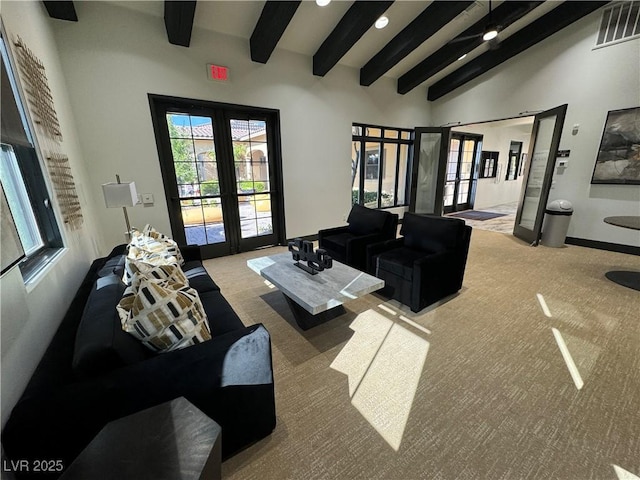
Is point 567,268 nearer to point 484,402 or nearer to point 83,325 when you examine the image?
point 484,402

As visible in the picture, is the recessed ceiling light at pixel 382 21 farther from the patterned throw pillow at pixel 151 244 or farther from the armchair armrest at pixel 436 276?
the patterned throw pillow at pixel 151 244

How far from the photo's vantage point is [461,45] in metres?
4.51

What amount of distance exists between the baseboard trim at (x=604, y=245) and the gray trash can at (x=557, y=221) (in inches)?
7.4

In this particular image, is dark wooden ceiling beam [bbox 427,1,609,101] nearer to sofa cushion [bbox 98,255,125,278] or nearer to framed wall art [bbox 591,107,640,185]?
framed wall art [bbox 591,107,640,185]

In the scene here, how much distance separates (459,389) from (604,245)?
178 inches

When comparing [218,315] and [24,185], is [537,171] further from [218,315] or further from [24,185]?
[24,185]

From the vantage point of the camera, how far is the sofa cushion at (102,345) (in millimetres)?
1000

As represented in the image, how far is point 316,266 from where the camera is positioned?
2428mm

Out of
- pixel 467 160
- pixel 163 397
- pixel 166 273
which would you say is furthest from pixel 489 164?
pixel 163 397

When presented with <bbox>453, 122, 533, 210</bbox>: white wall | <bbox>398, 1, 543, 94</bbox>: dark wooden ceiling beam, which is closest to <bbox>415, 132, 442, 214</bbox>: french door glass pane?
<bbox>398, 1, 543, 94</bbox>: dark wooden ceiling beam

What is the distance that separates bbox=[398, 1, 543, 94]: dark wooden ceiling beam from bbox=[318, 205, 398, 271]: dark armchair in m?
2.73

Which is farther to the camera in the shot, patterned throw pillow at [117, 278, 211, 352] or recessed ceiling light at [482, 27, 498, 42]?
recessed ceiling light at [482, 27, 498, 42]

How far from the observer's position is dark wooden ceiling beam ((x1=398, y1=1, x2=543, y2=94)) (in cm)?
369

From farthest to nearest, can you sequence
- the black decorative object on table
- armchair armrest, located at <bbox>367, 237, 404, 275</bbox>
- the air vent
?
the air vent → armchair armrest, located at <bbox>367, 237, 404, 275</bbox> → the black decorative object on table
